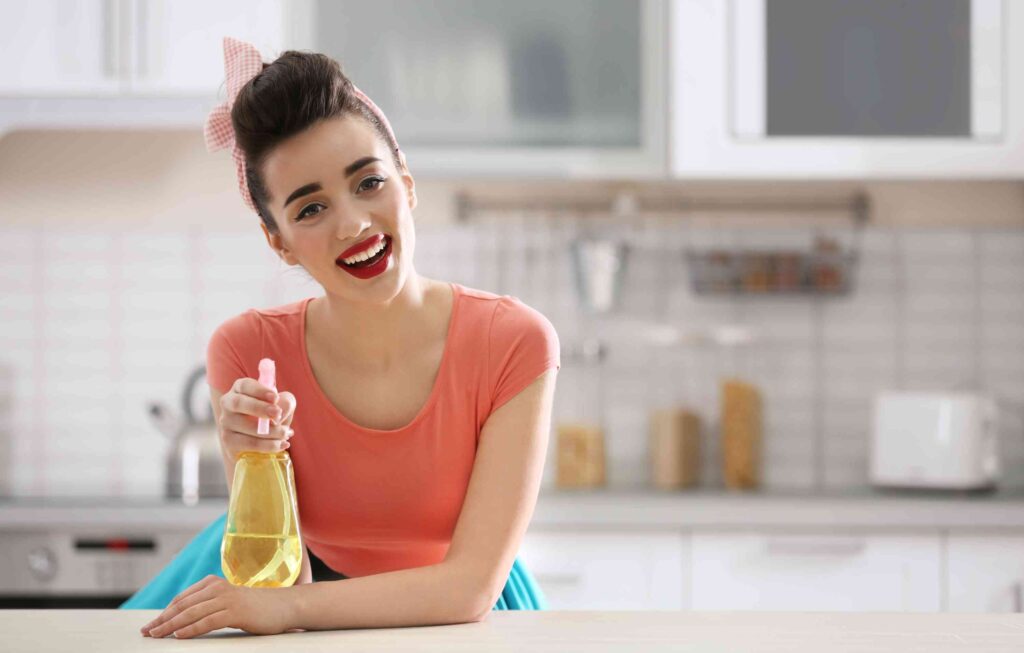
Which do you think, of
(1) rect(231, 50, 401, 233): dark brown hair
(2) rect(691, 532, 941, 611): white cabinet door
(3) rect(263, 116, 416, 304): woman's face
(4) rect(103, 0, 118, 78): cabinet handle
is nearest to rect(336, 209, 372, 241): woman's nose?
(3) rect(263, 116, 416, 304): woman's face

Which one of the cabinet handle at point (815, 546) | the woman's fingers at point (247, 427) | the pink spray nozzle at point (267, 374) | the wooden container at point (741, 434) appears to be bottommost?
the cabinet handle at point (815, 546)

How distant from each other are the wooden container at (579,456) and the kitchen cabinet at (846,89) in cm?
67

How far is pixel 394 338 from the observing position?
1392 millimetres

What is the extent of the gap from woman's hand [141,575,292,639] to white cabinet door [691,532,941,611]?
60.8 inches

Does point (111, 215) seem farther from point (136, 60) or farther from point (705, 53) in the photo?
point (705, 53)

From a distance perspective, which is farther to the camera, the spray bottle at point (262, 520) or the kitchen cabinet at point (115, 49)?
the kitchen cabinet at point (115, 49)

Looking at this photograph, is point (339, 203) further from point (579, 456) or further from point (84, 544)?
point (579, 456)

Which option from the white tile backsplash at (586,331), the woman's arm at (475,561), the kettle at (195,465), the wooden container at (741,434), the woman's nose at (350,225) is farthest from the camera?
the white tile backsplash at (586,331)

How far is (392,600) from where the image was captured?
1077mm

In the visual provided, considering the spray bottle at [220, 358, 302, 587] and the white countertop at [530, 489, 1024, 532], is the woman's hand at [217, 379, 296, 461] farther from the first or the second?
the white countertop at [530, 489, 1024, 532]

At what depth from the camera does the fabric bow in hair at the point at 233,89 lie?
125 cm

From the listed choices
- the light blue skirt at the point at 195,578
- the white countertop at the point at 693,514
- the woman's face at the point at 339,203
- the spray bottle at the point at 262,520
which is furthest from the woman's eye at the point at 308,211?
the white countertop at the point at 693,514

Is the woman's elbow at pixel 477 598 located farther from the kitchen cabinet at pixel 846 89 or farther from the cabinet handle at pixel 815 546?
the kitchen cabinet at pixel 846 89

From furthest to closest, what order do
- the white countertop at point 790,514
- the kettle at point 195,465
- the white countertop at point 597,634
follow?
the kettle at point 195,465 < the white countertop at point 790,514 < the white countertop at point 597,634
